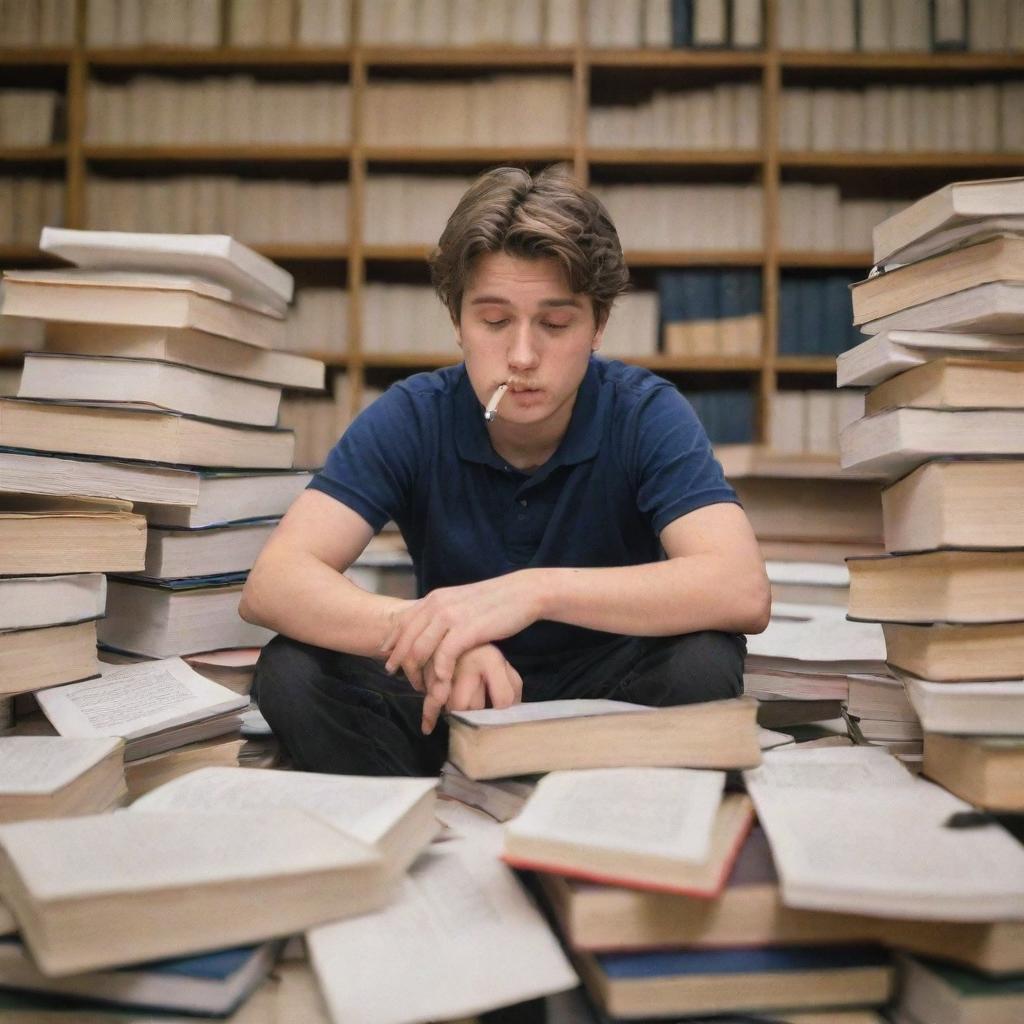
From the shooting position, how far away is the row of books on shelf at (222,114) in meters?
2.98

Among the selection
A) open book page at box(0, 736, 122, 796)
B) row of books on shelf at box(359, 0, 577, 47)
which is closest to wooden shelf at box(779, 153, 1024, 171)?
row of books on shelf at box(359, 0, 577, 47)

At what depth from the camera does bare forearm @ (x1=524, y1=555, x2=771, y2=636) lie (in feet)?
3.56

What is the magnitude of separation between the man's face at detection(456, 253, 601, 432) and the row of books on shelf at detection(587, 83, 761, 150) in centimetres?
193

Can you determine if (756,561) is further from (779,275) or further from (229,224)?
(229,224)

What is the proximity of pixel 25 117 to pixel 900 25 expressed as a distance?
2600 millimetres

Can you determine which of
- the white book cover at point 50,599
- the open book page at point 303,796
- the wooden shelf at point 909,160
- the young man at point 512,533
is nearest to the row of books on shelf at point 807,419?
the wooden shelf at point 909,160

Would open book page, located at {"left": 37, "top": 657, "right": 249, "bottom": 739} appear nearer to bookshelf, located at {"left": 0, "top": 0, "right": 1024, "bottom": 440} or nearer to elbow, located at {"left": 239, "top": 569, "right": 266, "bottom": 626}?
elbow, located at {"left": 239, "top": 569, "right": 266, "bottom": 626}

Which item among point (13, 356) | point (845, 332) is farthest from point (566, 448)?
point (13, 356)

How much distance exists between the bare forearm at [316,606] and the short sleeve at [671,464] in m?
0.35

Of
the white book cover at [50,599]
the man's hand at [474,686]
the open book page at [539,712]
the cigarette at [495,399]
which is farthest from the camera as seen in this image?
the cigarette at [495,399]

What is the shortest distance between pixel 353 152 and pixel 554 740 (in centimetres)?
247

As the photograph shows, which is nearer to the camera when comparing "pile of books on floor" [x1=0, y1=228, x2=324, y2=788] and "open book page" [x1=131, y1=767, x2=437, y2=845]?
"open book page" [x1=131, y1=767, x2=437, y2=845]

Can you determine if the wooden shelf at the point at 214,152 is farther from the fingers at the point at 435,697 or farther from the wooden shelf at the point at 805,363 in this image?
the fingers at the point at 435,697

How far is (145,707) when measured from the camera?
114 cm
